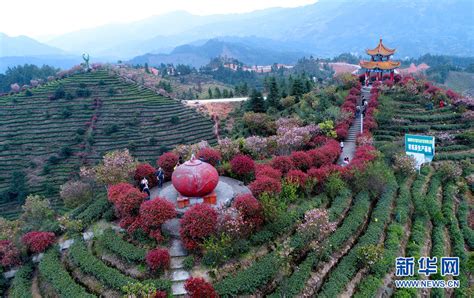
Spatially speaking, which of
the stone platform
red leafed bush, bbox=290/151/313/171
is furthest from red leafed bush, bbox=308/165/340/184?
the stone platform

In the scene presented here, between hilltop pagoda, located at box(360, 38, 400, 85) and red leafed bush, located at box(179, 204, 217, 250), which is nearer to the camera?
red leafed bush, located at box(179, 204, 217, 250)

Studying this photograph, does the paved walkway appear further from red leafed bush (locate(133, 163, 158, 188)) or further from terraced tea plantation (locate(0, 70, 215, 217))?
terraced tea plantation (locate(0, 70, 215, 217))

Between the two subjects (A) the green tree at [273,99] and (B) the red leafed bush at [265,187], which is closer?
(B) the red leafed bush at [265,187]

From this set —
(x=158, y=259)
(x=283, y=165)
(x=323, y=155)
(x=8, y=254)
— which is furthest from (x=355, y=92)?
(x=8, y=254)

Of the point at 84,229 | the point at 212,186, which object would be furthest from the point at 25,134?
the point at 212,186

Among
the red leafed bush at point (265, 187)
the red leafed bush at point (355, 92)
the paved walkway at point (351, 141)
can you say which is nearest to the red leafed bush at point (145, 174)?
the red leafed bush at point (265, 187)

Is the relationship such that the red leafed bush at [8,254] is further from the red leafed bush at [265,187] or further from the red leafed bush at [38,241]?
the red leafed bush at [265,187]
